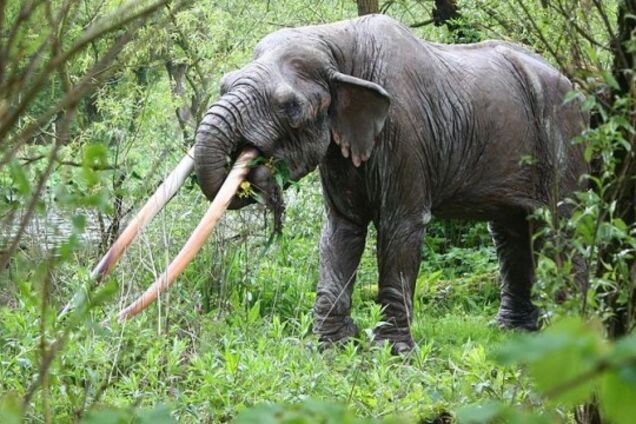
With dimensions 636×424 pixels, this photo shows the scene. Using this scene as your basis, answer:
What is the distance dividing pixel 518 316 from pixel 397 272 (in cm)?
162

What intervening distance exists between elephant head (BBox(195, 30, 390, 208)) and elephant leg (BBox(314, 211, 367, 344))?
0.64 metres

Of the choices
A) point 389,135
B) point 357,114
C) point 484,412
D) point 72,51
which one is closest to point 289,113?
point 357,114

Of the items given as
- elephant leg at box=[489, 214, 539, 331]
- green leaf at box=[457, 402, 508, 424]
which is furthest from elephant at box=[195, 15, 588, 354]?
green leaf at box=[457, 402, 508, 424]

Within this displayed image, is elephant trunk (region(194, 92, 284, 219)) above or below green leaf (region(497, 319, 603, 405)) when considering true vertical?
below

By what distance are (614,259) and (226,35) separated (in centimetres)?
826

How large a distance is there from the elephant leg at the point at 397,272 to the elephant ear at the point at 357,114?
54 cm

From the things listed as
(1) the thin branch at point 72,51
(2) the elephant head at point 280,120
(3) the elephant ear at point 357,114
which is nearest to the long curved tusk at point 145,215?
(2) the elephant head at point 280,120

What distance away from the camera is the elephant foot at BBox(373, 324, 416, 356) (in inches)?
311

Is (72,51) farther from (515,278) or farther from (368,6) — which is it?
(368,6)

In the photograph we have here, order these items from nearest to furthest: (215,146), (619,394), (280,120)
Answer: (619,394) < (215,146) < (280,120)

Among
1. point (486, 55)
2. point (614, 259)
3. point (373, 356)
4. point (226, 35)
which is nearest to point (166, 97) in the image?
point (226, 35)

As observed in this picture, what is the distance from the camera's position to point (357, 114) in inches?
307

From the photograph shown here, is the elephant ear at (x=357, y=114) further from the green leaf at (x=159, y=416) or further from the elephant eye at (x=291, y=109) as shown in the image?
the green leaf at (x=159, y=416)

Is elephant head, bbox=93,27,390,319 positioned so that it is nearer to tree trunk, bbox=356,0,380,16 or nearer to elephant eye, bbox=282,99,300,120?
elephant eye, bbox=282,99,300,120
